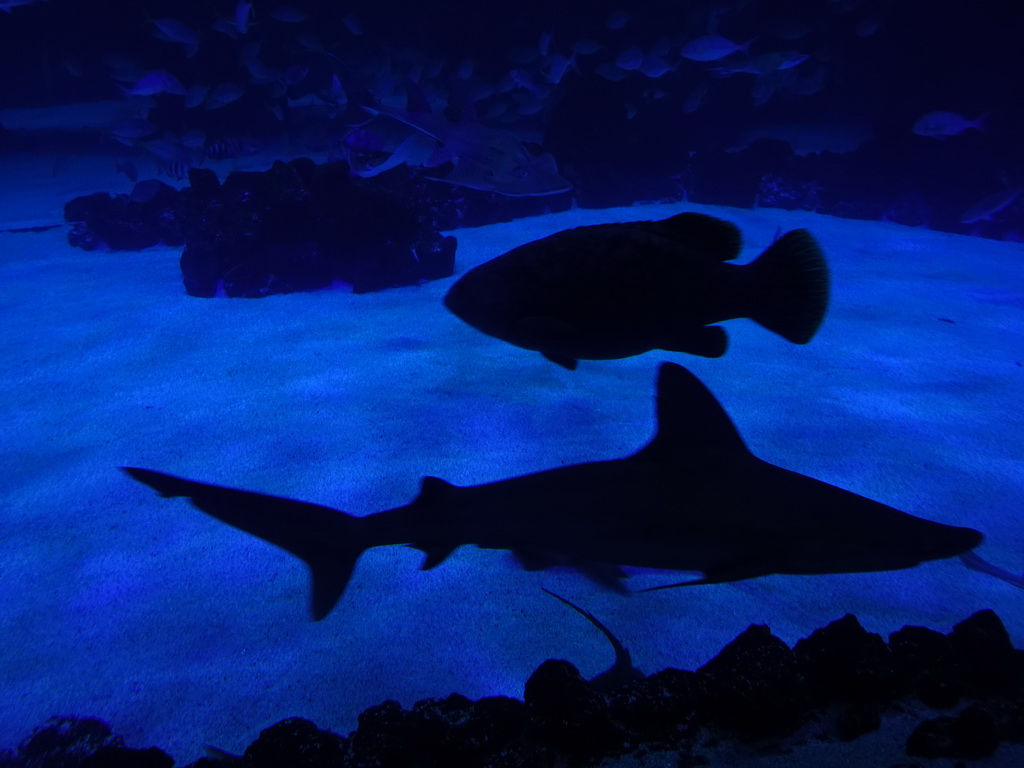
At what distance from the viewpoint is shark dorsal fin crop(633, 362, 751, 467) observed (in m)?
1.96

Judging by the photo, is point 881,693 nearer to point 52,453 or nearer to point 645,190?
point 52,453

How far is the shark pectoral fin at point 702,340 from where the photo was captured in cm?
197

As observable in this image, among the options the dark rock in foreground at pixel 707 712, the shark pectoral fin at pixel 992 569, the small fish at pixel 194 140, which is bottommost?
the shark pectoral fin at pixel 992 569

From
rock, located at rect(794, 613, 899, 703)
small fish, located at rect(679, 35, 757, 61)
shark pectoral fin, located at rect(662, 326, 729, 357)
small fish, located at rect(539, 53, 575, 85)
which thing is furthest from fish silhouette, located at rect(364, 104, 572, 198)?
small fish, located at rect(539, 53, 575, 85)

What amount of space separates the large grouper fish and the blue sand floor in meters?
1.56

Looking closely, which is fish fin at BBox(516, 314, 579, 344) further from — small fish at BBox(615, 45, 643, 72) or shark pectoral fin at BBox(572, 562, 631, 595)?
small fish at BBox(615, 45, 643, 72)

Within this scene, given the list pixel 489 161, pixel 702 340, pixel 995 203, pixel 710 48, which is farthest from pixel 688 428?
pixel 710 48

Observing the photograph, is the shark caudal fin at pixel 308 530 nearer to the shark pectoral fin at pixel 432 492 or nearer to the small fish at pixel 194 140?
the shark pectoral fin at pixel 432 492

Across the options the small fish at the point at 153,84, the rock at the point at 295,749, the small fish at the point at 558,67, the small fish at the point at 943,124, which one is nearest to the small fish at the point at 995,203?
the small fish at the point at 943,124

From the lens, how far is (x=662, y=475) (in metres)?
1.93

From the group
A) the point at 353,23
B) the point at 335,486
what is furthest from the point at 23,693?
the point at 353,23

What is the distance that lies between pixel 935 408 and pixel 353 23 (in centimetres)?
1558

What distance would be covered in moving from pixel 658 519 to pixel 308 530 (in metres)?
1.28

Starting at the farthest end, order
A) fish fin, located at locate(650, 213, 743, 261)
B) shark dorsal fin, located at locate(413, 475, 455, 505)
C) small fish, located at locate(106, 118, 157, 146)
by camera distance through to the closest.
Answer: small fish, located at locate(106, 118, 157, 146) → shark dorsal fin, located at locate(413, 475, 455, 505) → fish fin, located at locate(650, 213, 743, 261)
